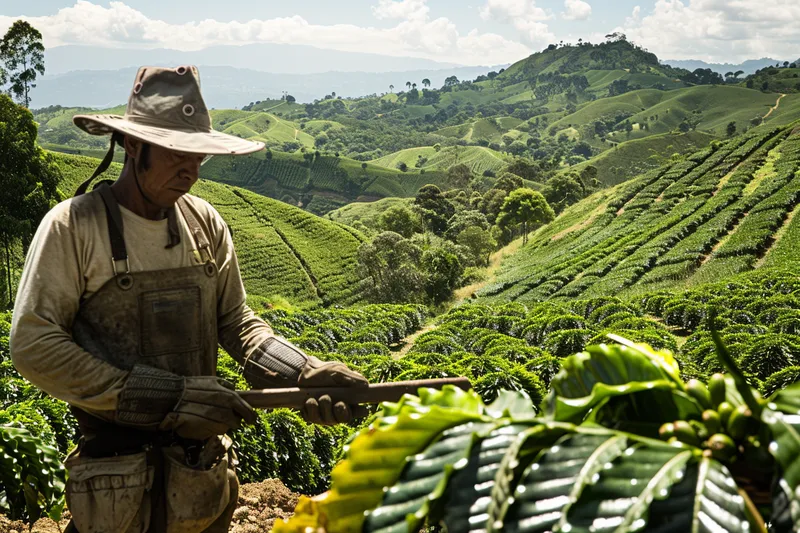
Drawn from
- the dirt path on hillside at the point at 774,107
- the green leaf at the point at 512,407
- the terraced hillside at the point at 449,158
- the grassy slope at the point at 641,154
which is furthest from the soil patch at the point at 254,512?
the dirt path on hillside at the point at 774,107

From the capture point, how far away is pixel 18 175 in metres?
26.0

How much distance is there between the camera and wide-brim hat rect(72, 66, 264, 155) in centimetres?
229

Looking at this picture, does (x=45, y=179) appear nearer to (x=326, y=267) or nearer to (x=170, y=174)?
(x=326, y=267)

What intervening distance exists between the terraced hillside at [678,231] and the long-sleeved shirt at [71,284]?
2249cm

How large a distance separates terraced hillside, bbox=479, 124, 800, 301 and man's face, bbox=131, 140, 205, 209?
22400 mm

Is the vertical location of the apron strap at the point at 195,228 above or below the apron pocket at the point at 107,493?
above

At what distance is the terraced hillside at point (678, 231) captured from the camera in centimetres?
2667

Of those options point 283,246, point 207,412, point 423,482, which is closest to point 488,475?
point 423,482

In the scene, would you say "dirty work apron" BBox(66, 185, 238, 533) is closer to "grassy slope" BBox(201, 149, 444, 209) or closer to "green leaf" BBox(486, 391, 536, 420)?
"green leaf" BBox(486, 391, 536, 420)

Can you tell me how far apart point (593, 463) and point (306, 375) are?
1694mm

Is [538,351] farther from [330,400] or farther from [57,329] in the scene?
[57,329]

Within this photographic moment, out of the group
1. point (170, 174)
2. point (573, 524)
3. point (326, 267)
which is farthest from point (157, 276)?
point (326, 267)

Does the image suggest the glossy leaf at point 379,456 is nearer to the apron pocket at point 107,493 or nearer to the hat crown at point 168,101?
the apron pocket at point 107,493

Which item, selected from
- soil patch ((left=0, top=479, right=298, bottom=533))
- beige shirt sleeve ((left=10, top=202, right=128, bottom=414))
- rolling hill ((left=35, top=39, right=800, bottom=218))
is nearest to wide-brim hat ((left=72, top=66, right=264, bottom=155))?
beige shirt sleeve ((left=10, top=202, right=128, bottom=414))
